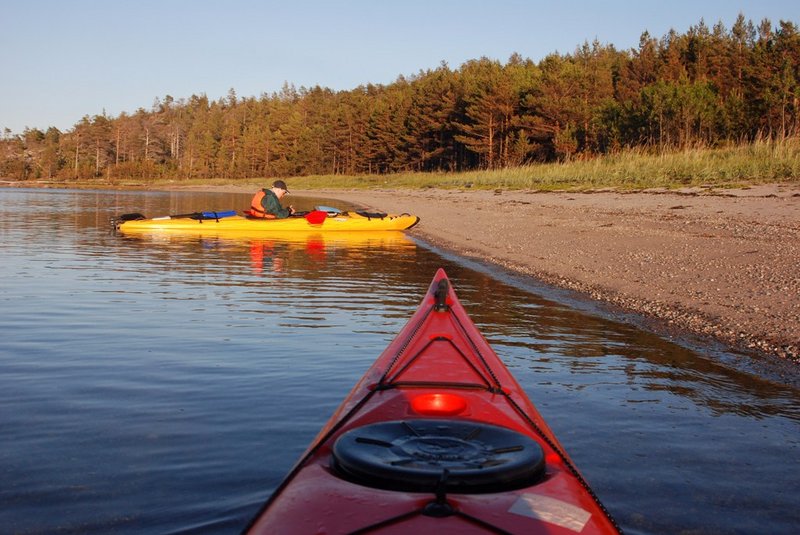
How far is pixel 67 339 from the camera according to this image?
6770mm

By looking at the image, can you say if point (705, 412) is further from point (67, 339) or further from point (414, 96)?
point (414, 96)

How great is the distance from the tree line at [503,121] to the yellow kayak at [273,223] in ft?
33.7

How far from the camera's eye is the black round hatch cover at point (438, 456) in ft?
7.75

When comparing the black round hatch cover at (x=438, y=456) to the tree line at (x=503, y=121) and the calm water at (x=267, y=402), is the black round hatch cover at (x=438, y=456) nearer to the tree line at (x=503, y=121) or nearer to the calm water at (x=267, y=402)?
the calm water at (x=267, y=402)

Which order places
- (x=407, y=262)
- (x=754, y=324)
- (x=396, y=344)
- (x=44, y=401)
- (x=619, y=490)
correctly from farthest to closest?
(x=407, y=262) < (x=754, y=324) < (x=44, y=401) < (x=396, y=344) < (x=619, y=490)

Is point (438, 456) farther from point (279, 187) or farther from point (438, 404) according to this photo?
point (279, 187)

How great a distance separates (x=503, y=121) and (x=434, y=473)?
4669 cm

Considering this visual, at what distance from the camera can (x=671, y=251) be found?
418 inches

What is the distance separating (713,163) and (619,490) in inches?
651

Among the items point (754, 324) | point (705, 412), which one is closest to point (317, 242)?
point (754, 324)

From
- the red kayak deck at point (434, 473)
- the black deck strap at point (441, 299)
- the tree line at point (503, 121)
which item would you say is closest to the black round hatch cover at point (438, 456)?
the red kayak deck at point (434, 473)

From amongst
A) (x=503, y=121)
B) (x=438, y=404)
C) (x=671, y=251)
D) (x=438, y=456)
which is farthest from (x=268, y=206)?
(x=503, y=121)

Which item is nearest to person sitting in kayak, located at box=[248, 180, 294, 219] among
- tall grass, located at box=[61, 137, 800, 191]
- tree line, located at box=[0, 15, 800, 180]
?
tall grass, located at box=[61, 137, 800, 191]

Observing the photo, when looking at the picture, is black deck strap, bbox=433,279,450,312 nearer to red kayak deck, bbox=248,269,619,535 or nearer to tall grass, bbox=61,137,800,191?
red kayak deck, bbox=248,269,619,535
